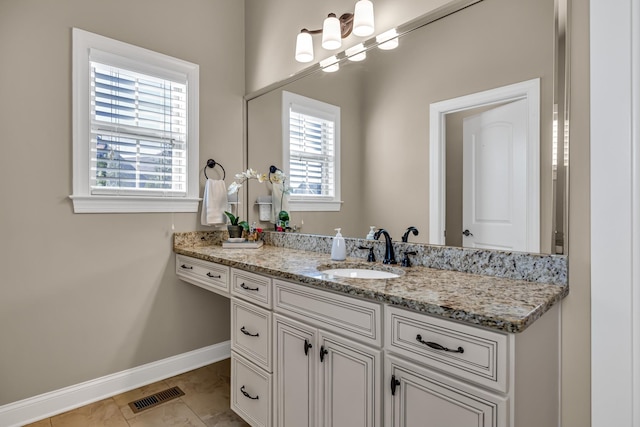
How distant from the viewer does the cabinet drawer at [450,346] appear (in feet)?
2.98

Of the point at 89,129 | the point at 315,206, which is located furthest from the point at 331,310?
the point at 89,129

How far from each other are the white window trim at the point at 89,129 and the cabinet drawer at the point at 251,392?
1152 millimetres

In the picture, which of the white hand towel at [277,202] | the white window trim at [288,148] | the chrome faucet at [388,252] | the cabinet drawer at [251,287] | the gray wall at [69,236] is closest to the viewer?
the cabinet drawer at [251,287]

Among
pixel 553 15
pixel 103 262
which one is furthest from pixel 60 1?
pixel 553 15

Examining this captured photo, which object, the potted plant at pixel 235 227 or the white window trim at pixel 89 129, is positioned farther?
the potted plant at pixel 235 227

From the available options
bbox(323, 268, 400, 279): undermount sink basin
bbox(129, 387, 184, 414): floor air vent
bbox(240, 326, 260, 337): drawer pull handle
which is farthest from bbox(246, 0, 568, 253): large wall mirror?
bbox(129, 387, 184, 414): floor air vent

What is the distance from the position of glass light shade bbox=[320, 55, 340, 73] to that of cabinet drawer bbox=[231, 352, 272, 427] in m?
1.72

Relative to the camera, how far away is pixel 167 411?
2.02m

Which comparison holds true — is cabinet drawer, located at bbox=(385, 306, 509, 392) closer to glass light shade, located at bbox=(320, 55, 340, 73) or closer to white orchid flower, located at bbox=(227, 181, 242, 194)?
glass light shade, located at bbox=(320, 55, 340, 73)

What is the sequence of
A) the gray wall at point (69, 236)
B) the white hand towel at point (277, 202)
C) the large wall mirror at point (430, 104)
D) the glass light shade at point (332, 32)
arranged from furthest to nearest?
the white hand towel at point (277, 202), the glass light shade at point (332, 32), the gray wall at point (69, 236), the large wall mirror at point (430, 104)

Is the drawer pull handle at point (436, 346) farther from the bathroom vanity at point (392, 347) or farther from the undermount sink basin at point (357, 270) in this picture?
the undermount sink basin at point (357, 270)

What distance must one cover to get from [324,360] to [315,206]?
1102 millimetres

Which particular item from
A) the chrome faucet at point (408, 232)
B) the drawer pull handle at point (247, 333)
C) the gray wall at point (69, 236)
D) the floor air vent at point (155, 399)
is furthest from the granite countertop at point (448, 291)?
the floor air vent at point (155, 399)

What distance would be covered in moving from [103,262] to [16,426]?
936 mm
